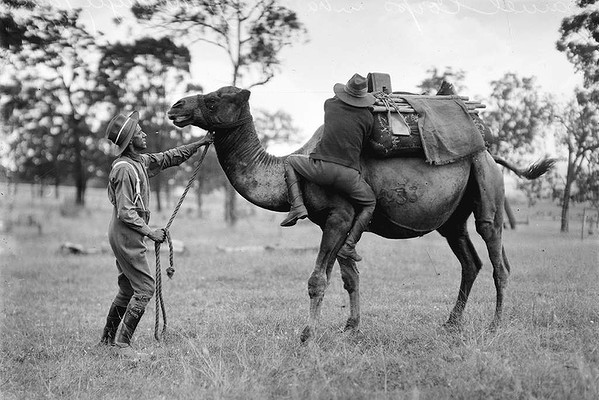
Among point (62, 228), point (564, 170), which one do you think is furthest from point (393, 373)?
point (62, 228)

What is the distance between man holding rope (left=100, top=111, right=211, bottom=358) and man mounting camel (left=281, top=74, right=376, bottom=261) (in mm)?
1097

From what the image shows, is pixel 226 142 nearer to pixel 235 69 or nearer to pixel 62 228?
pixel 235 69

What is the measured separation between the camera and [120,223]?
18.6 ft

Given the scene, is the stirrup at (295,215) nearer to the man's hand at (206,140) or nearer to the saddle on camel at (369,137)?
the saddle on camel at (369,137)

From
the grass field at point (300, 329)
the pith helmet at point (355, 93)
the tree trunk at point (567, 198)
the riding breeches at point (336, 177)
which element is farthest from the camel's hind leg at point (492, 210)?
the tree trunk at point (567, 198)

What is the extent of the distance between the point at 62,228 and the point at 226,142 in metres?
13.5

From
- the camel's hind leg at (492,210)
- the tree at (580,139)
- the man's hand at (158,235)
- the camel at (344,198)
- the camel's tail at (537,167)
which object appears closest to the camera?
the man's hand at (158,235)

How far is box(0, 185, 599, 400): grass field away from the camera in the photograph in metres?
4.51

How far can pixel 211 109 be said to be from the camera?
5.78m

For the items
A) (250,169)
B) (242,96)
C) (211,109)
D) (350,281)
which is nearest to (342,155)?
(250,169)

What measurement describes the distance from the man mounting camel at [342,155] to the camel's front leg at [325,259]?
0.51ft

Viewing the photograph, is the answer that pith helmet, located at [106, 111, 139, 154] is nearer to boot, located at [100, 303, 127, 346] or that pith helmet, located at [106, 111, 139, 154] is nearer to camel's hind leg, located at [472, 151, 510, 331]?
boot, located at [100, 303, 127, 346]

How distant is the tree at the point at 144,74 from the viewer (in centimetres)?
1694

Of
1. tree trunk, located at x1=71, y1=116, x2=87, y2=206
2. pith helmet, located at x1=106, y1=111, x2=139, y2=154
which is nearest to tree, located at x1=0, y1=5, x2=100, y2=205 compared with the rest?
tree trunk, located at x1=71, y1=116, x2=87, y2=206
